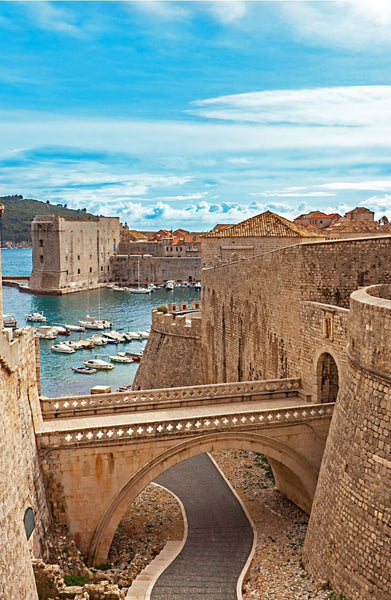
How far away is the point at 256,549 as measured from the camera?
51.3 ft

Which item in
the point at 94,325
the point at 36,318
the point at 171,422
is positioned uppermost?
the point at 171,422

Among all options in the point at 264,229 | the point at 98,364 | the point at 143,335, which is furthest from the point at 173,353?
the point at 143,335

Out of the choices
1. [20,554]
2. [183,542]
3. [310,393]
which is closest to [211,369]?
[310,393]

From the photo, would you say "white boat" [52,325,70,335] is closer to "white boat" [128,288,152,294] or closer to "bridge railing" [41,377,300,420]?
"white boat" [128,288,152,294]

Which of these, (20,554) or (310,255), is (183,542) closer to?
(20,554)

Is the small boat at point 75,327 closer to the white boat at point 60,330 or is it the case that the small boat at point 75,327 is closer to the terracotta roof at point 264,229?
the white boat at point 60,330

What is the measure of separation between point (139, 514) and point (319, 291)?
7903 mm

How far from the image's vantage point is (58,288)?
88.4 meters

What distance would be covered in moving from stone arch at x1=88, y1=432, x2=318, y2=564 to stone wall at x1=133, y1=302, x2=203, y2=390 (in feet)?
41.4

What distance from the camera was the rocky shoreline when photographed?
13.3m

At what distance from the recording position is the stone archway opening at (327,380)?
17.9 meters

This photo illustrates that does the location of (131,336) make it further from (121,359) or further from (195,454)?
(195,454)

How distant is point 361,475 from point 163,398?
7536mm

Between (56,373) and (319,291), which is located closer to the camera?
(319,291)
